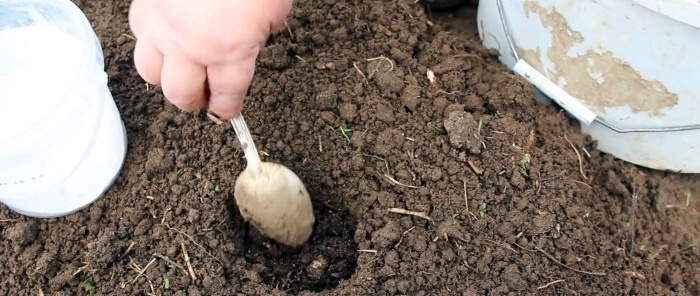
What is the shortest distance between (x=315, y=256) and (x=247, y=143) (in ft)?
1.00

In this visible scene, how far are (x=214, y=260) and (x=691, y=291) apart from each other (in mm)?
958

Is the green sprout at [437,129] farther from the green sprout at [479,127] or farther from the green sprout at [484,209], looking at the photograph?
the green sprout at [484,209]

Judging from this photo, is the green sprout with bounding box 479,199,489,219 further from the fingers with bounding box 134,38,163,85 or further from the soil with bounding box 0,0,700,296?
the fingers with bounding box 134,38,163,85

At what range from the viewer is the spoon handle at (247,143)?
50.8 inches

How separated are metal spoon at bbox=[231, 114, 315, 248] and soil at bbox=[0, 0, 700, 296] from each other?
0.07 m

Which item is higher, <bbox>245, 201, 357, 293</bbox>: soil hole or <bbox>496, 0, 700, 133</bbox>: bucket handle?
<bbox>496, 0, 700, 133</bbox>: bucket handle

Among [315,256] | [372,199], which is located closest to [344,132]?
[372,199]

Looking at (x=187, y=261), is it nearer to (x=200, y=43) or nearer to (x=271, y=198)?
(x=271, y=198)

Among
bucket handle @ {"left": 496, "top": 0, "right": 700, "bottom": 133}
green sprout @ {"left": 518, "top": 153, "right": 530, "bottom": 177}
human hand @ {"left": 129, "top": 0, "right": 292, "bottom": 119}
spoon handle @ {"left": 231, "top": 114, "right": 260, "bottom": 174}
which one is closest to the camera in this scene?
human hand @ {"left": 129, "top": 0, "right": 292, "bottom": 119}

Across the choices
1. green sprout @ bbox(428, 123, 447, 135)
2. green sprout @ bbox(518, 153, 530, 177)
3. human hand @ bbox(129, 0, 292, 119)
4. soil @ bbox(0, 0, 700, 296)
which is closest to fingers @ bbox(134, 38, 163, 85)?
human hand @ bbox(129, 0, 292, 119)

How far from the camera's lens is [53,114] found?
4.39 ft

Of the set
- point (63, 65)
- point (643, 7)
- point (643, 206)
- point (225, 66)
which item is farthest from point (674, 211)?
point (63, 65)

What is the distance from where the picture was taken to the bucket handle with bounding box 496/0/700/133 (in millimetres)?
1624

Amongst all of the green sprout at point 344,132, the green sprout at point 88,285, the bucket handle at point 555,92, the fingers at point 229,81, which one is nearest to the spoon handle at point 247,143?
the fingers at point 229,81
